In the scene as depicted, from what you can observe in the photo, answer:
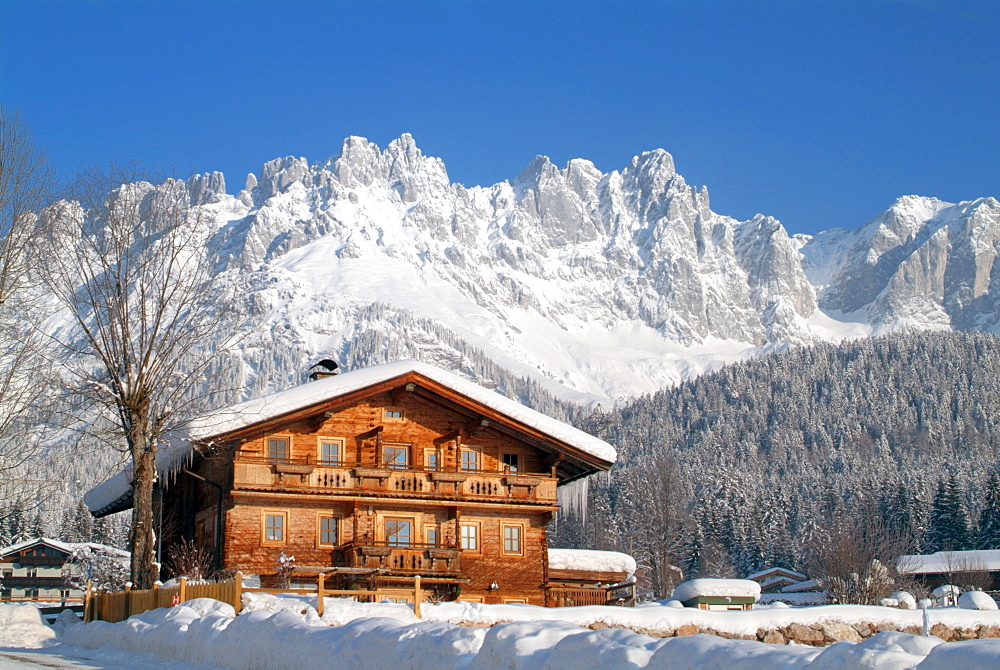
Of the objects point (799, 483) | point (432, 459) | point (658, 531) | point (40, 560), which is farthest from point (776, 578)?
point (432, 459)

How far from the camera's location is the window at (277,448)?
35062 millimetres

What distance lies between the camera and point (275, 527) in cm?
3428

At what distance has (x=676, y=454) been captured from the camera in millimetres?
165875

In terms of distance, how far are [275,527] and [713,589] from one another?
1780 cm

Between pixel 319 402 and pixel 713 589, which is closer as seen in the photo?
pixel 319 402

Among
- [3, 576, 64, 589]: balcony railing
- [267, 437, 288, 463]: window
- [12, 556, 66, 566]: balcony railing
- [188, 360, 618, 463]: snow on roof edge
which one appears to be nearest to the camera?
[188, 360, 618, 463]: snow on roof edge

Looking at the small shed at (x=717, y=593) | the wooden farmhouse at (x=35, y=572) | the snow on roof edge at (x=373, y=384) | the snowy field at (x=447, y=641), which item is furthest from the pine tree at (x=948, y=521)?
the snowy field at (x=447, y=641)

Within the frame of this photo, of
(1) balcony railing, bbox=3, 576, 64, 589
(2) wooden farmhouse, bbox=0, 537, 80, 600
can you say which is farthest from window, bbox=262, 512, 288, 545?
(1) balcony railing, bbox=3, 576, 64, 589

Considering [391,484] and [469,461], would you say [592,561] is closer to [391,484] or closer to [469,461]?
[469,461]

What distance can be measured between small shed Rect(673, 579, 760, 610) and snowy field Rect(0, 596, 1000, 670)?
55.3 ft

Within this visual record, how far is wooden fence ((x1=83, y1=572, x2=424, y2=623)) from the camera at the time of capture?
842 inches

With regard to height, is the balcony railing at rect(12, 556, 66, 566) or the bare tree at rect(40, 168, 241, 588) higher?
the bare tree at rect(40, 168, 241, 588)

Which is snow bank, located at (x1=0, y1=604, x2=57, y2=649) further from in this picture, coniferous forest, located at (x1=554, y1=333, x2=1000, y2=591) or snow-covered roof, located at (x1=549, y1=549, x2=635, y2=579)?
coniferous forest, located at (x1=554, y1=333, x2=1000, y2=591)

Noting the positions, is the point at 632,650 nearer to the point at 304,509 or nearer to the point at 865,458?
the point at 304,509
